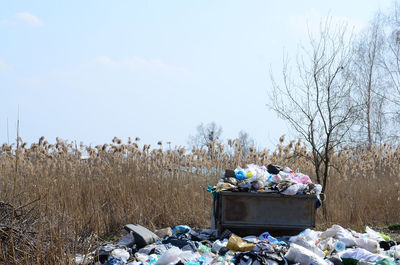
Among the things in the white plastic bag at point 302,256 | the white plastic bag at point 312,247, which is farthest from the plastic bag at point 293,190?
the white plastic bag at point 302,256

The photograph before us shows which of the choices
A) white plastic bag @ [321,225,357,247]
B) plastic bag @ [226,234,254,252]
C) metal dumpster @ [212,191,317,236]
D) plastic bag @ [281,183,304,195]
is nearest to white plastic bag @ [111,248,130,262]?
plastic bag @ [226,234,254,252]

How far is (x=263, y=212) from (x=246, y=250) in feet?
4.03

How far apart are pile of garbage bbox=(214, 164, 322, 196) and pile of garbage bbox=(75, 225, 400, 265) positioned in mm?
607

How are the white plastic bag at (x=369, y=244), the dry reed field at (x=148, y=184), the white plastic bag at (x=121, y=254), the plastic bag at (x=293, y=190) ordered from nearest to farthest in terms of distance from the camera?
1. the white plastic bag at (x=121, y=254)
2. the white plastic bag at (x=369, y=244)
3. the plastic bag at (x=293, y=190)
4. the dry reed field at (x=148, y=184)

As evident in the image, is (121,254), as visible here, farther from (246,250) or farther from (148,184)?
(148,184)

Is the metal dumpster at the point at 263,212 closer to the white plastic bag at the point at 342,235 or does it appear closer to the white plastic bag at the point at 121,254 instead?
the white plastic bag at the point at 342,235

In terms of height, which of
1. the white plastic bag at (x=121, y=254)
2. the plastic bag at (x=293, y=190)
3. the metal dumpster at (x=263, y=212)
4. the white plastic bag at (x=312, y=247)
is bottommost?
the white plastic bag at (x=121, y=254)

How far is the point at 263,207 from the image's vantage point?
7.13 metres

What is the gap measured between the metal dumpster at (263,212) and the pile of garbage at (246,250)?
0.75 feet

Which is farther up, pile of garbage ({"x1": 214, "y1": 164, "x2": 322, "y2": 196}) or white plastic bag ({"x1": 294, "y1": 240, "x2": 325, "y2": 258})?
pile of garbage ({"x1": 214, "y1": 164, "x2": 322, "y2": 196})

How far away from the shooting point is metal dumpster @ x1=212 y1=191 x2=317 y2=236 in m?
7.09

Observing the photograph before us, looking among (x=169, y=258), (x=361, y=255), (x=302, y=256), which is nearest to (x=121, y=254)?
(x=169, y=258)

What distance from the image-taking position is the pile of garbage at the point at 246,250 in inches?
218

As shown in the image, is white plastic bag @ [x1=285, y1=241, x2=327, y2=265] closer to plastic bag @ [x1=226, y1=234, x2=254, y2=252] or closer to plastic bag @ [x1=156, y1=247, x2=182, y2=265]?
plastic bag @ [x1=226, y1=234, x2=254, y2=252]
